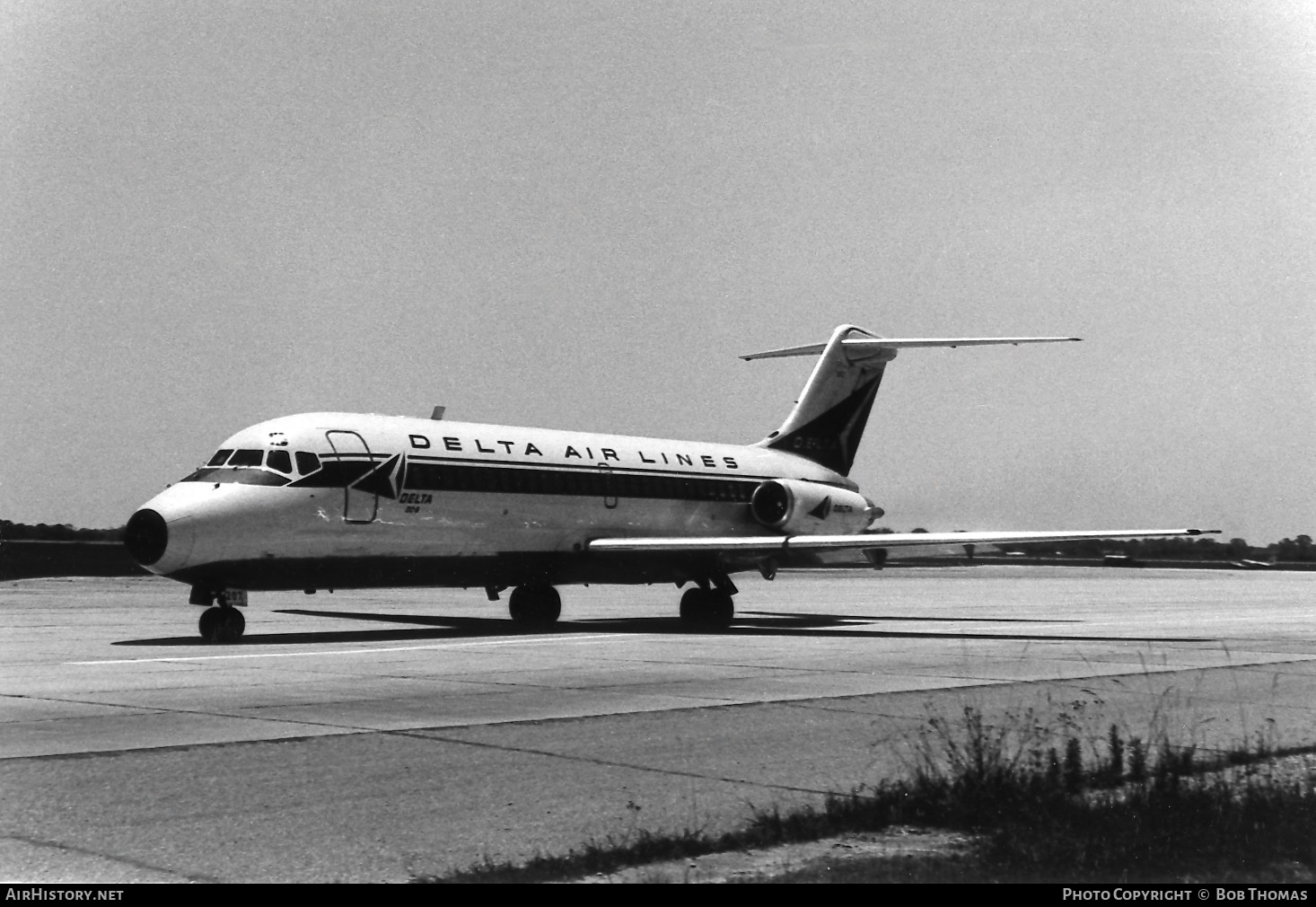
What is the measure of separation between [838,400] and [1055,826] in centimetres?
A: 2558

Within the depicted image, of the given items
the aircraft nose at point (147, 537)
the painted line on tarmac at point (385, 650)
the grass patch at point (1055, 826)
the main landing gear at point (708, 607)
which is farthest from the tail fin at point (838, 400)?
the grass patch at point (1055, 826)

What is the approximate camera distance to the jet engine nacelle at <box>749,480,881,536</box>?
28750mm

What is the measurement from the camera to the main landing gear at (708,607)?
26.4m

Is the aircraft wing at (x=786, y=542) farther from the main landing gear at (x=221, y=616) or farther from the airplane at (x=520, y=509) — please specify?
the main landing gear at (x=221, y=616)

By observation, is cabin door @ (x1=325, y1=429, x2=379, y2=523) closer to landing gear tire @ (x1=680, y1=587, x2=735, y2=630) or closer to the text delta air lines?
the text delta air lines

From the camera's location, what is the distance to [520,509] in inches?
947

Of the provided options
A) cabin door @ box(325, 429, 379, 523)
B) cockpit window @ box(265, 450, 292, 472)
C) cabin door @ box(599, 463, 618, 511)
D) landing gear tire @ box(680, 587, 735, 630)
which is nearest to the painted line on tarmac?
cabin door @ box(325, 429, 379, 523)

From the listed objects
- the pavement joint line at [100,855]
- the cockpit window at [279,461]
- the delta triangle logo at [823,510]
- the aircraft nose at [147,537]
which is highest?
the cockpit window at [279,461]

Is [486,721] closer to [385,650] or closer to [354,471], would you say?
[385,650]

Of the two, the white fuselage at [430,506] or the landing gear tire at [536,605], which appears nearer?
the white fuselage at [430,506]

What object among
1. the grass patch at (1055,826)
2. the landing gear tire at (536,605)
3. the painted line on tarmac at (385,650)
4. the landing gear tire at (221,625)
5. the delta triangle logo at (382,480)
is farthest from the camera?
the landing gear tire at (536,605)

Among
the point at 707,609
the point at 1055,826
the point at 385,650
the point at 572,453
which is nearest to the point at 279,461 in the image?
the point at 385,650

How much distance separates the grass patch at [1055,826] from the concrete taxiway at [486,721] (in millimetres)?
462
